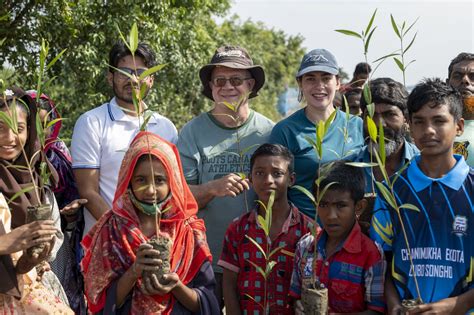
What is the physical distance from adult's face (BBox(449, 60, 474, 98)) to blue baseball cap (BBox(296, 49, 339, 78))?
1072 millimetres

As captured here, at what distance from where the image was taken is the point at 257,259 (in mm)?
3861

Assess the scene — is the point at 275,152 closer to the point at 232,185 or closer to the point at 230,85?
the point at 232,185

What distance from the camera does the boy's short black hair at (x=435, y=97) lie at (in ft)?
10.9

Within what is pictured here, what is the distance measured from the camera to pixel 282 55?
128 ft

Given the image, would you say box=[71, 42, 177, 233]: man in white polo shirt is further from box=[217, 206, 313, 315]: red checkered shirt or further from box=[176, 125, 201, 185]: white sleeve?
box=[217, 206, 313, 315]: red checkered shirt

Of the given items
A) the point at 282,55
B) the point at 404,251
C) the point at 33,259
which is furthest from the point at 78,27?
the point at 282,55

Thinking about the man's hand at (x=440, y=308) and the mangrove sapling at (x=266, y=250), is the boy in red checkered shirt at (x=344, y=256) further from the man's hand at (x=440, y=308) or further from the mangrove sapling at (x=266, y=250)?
the man's hand at (x=440, y=308)

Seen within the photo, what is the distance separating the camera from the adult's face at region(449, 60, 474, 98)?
4.86 meters

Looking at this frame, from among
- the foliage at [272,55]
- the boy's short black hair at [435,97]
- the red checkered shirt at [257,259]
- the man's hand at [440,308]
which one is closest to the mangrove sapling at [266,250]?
the red checkered shirt at [257,259]

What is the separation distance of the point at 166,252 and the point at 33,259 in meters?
0.69

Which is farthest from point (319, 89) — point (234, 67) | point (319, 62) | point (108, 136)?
point (108, 136)

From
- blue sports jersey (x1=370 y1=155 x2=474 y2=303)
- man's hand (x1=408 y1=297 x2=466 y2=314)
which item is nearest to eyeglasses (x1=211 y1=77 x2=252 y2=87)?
blue sports jersey (x1=370 y1=155 x2=474 y2=303)

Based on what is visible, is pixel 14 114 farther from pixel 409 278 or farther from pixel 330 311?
Result: pixel 409 278

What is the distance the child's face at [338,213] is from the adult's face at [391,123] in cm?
67
